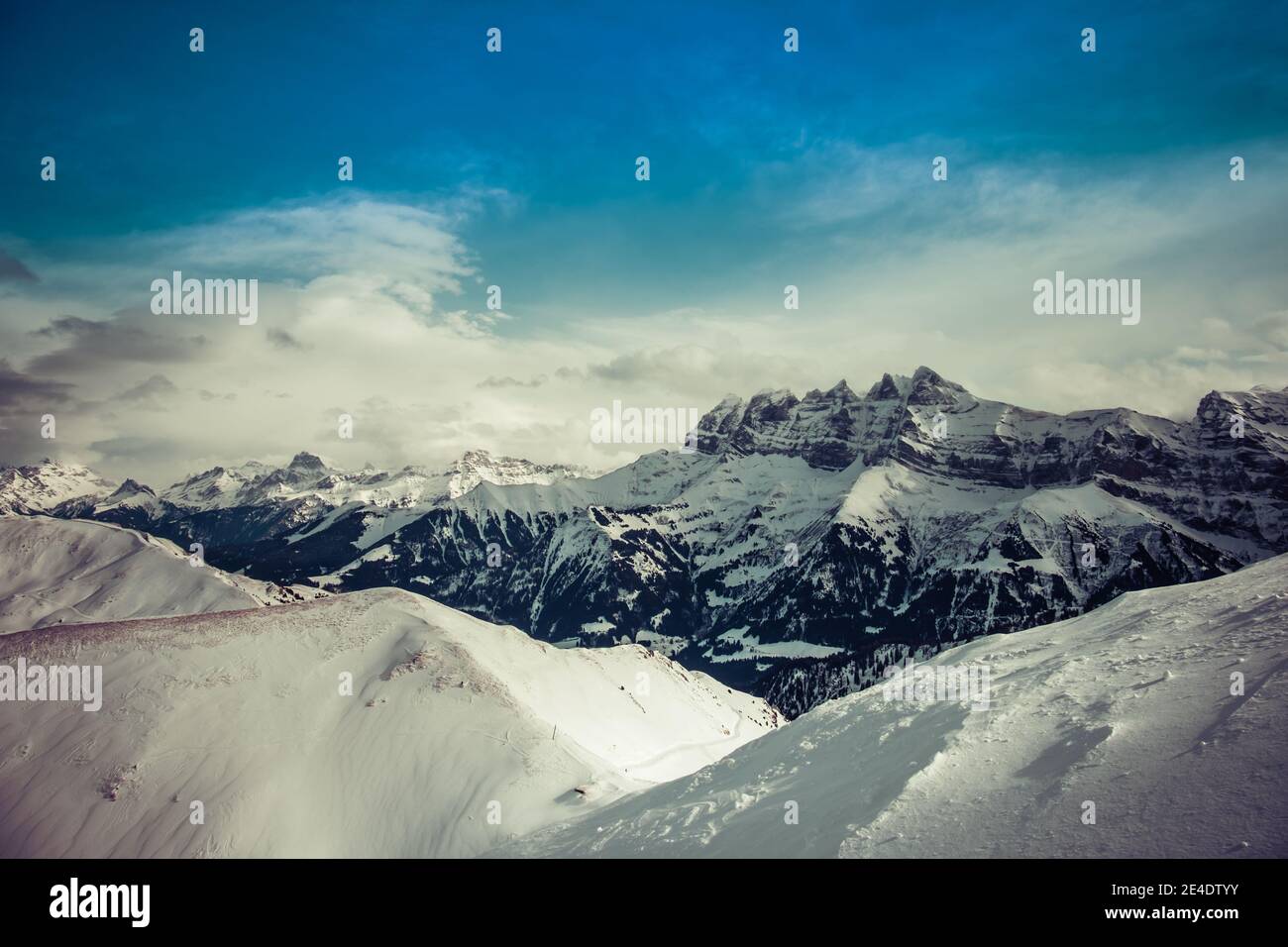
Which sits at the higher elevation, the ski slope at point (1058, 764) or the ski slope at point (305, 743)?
the ski slope at point (1058, 764)

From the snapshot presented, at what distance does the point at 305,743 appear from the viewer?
314 ft

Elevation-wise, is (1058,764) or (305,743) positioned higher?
(1058,764)

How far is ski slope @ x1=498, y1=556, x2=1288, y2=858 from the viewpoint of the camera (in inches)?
806

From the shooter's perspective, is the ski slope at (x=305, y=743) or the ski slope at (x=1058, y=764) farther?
the ski slope at (x=305, y=743)

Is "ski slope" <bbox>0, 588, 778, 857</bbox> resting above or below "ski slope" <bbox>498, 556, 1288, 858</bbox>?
below

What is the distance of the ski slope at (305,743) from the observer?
83.1 m

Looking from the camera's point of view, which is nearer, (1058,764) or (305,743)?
(1058,764)

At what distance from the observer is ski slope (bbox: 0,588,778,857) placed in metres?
83.1

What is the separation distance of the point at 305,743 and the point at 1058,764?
9527 cm

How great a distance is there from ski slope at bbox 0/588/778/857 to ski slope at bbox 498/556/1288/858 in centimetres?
4877

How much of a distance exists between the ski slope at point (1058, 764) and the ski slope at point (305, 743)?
1920 inches

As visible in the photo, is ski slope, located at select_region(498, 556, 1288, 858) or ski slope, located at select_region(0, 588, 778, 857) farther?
ski slope, located at select_region(0, 588, 778, 857)
